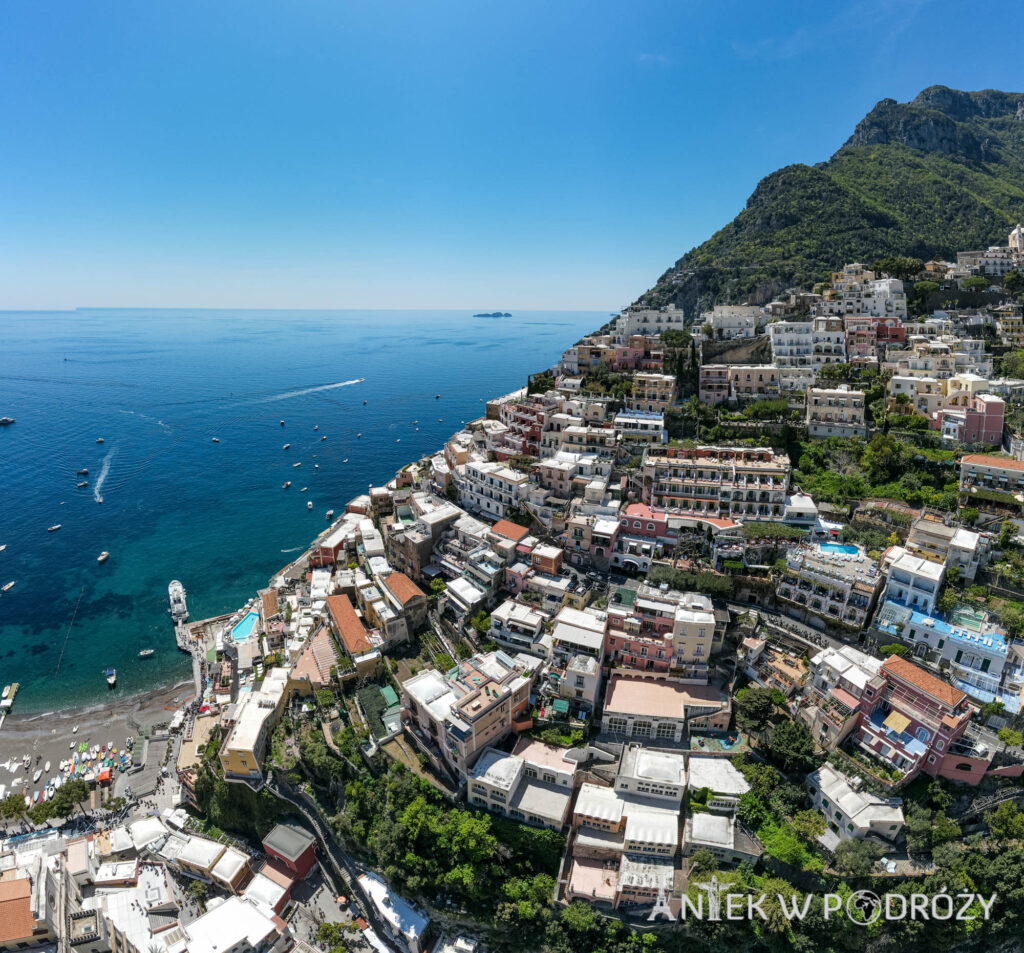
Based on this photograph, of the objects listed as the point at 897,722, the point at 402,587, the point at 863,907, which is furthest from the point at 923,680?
the point at 402,587

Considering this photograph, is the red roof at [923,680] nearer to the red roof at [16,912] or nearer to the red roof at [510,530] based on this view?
the red roof at [510,530]

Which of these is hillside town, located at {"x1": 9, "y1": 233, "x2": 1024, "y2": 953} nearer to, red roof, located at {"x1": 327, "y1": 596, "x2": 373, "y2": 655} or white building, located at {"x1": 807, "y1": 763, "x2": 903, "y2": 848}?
white building, located at {"x1": 807, "y1": 763, "x2": 903, "y2": 848}

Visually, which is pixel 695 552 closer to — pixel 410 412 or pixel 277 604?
pixel 277 604

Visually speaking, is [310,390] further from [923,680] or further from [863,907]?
Answer: [863,907]

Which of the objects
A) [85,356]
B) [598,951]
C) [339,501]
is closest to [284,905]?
[598,951]

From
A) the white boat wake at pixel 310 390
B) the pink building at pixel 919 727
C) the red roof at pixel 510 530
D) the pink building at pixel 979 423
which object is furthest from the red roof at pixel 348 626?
the white boat wake at pixel 310 390

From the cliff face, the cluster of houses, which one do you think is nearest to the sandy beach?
the cluster of houses
